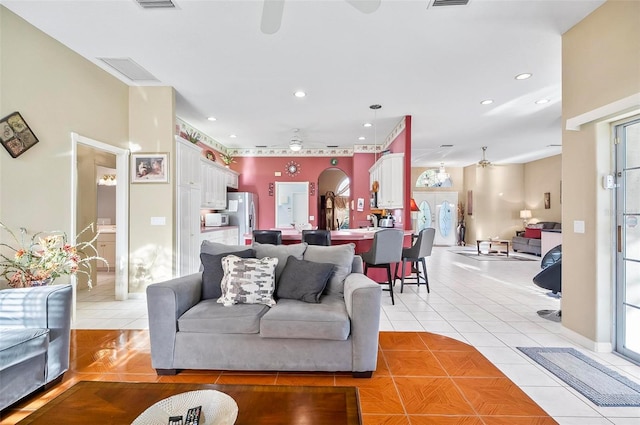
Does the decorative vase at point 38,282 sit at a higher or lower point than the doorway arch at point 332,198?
lower

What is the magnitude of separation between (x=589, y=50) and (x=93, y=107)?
5214mm

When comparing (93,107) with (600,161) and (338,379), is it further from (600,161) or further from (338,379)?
(600,161)

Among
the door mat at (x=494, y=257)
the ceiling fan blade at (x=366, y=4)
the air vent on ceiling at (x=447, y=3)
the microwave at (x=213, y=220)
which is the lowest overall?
the door mat at (x=494, y=257)

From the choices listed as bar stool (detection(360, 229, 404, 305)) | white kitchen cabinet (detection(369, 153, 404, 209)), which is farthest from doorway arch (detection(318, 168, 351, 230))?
bar stool (detection(360, 229, 404, 305))

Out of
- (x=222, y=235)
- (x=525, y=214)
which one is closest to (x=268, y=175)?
(x=222, y=235)

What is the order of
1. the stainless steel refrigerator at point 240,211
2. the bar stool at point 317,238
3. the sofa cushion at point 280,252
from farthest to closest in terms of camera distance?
the stainless steel refrigerator at point 240,211, the bar stool at point 317,238, the sofa cushion at point 280,252

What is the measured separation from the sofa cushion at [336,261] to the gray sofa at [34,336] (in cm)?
185

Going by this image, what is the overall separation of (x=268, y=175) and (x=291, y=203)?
984 mm

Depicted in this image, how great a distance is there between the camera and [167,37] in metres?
3.12

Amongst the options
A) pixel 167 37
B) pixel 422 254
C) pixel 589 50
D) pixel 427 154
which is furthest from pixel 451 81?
pixel 427 154

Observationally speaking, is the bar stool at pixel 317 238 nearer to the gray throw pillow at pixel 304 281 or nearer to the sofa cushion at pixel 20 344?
the gray throw pillow at pixel 304 281

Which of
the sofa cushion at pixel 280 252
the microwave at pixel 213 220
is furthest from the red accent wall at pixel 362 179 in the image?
the sofa cushion at pixel 280 252

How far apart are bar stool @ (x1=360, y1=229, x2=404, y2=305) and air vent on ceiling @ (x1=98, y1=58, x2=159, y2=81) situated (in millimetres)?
3600

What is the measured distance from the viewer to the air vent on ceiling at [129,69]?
11.9ft
